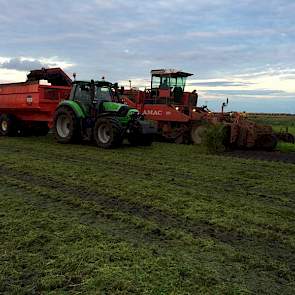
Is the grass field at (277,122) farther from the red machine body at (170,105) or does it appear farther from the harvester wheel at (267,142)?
the red machine body at (170,105)

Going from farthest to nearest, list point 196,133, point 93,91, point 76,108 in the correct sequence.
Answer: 1. point 196,133
2. point 93,91
3. point 76,108

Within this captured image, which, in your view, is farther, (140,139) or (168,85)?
(168,85)

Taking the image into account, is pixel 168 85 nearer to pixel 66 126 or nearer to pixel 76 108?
pixel 66 126

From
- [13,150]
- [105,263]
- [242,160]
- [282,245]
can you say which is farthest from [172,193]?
[13,150]

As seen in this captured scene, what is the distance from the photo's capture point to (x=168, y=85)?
56.8 feet

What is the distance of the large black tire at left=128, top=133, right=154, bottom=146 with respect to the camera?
12971mm

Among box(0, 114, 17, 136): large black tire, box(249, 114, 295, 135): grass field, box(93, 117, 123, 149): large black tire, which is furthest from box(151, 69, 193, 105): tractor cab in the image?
box(0, 114, 17, 136): large black tire

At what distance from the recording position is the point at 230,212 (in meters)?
5.69

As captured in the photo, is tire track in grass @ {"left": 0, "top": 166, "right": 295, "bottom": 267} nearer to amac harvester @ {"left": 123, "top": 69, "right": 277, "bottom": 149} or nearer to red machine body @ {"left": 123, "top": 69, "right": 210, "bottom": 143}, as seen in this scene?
amac harvester @ {"left": 123, "top": 69, "right": 277, "bottom": 149}

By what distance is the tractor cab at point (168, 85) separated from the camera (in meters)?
17.0

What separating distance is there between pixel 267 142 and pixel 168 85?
16.3ft

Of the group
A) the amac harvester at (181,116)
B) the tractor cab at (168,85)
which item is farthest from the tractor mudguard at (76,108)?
the tractor cab at (168,85)

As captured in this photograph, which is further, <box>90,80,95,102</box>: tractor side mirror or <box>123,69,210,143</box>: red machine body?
<box>123,69,210,143</box>: red machine body

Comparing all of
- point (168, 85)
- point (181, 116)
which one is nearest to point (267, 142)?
point (181, 116)
